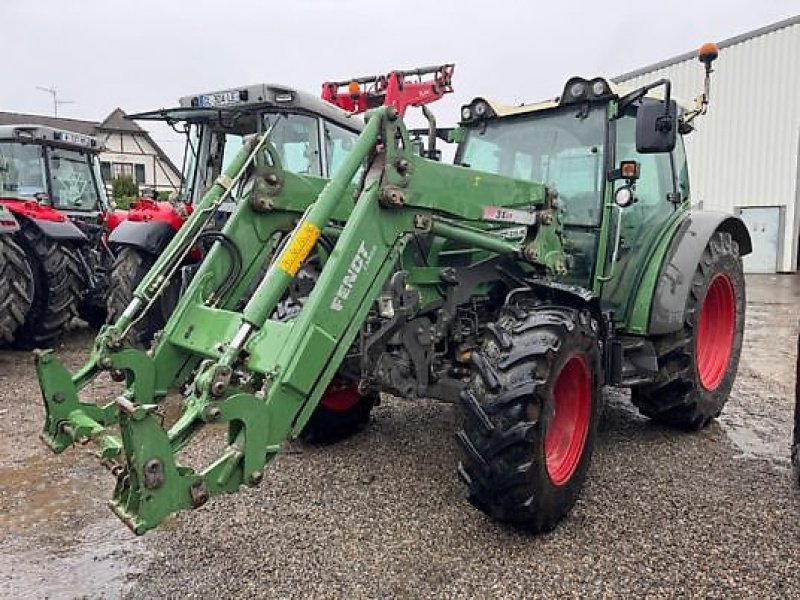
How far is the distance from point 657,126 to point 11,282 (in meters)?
5.72

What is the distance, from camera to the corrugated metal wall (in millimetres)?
15500

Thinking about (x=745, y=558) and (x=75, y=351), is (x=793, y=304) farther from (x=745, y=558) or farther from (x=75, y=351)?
(x=75, y=351)

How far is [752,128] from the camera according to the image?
52.9 ft

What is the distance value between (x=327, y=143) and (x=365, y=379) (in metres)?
3.39

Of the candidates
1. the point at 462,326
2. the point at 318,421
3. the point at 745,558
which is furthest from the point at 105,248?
the point at 745,558

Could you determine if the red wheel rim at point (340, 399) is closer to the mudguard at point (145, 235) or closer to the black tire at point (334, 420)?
the black tire at point (334, 420)

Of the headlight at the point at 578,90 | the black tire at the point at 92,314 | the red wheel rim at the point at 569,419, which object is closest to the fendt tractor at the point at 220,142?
the black tire at the point at 92,314

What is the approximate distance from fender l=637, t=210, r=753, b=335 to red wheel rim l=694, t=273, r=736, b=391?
56 centimetres

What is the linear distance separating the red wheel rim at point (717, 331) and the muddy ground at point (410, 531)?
0.52 metres

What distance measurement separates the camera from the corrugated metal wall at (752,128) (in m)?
15.5

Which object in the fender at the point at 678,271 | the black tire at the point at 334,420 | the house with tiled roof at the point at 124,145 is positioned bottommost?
the black tire at the point at 334,420

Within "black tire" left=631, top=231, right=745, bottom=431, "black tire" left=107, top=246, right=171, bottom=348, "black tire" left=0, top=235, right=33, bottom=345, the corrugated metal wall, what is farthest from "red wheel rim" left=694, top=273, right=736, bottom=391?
the corrugated metal wall

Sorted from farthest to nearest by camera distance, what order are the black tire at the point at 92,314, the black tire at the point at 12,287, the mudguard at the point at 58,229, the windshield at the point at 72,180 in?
the windshield at the point at 72,180 < the black tire at the point at 92,314 < the mudguard at the point at 58,229 < the black tire at the point at 12,287

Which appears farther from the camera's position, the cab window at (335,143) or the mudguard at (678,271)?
the cab window at (335,143)
